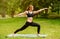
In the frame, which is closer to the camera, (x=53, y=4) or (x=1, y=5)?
(x=53, y=4)

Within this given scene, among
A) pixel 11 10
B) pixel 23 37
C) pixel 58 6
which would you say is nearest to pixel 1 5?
pixel 11 10

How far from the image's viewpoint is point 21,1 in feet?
106

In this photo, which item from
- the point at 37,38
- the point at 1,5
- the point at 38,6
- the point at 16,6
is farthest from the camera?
the point at 1,5

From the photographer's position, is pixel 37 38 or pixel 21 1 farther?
pixel 21 1

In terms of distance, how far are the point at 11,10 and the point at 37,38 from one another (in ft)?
76.0

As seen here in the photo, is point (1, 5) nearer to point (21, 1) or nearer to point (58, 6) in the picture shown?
point (21, 1)

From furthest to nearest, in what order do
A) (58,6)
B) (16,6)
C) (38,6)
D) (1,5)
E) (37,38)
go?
(1,5), (16,6), (38,6), (58,6), (37,38)

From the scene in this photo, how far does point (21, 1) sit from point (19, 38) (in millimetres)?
A: 20367

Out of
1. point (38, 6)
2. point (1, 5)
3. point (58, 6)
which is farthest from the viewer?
point (1, 5)

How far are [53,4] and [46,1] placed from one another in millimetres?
982

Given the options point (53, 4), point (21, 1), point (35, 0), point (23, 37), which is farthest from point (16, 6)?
point (23, 37)

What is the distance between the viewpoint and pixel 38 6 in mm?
31234

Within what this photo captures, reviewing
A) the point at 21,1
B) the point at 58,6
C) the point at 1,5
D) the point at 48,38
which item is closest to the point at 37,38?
the point at 48,38

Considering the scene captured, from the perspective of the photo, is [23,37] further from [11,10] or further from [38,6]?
[11,10]
